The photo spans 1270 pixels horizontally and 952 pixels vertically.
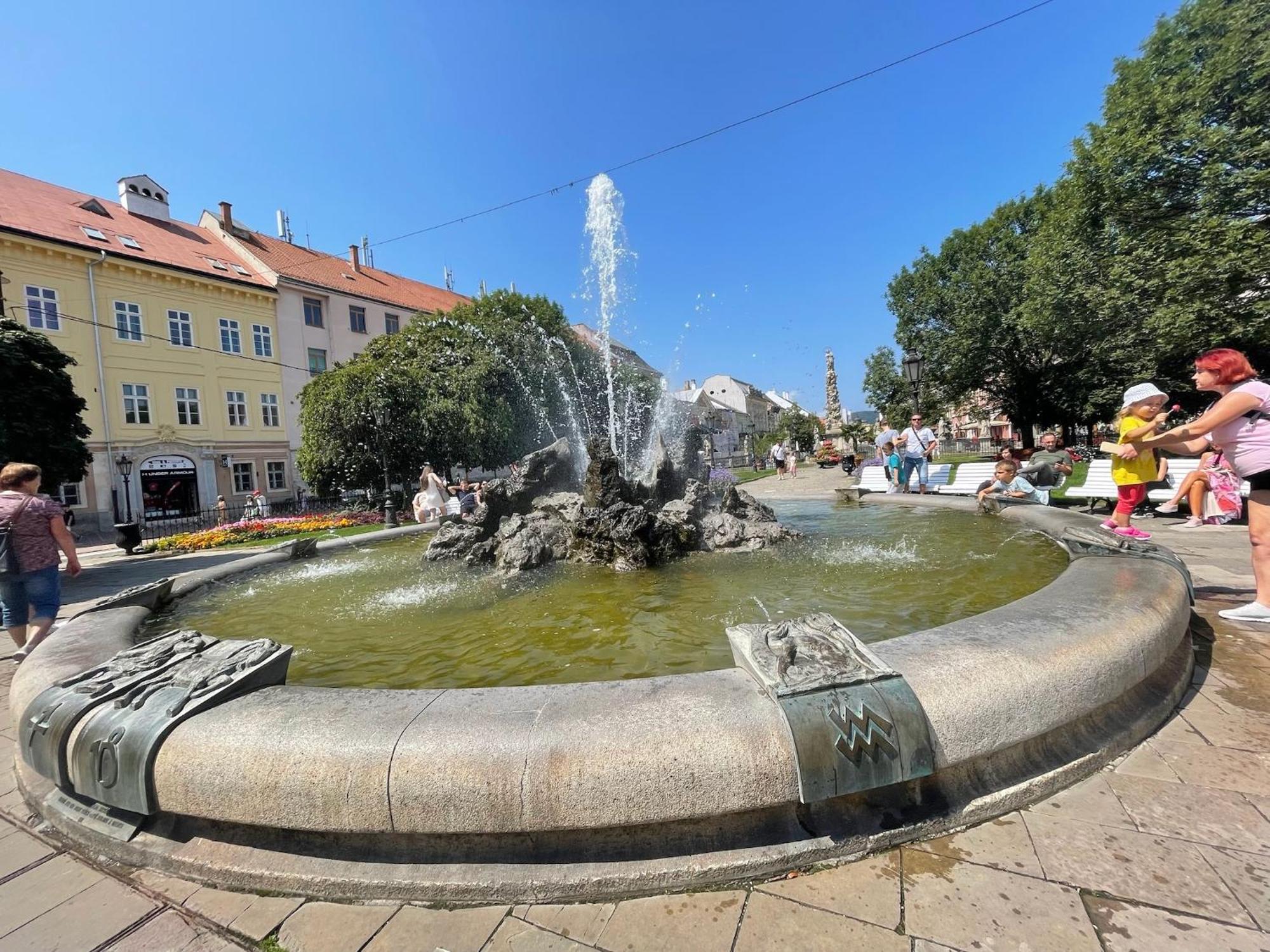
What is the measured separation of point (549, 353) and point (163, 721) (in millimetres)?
27743

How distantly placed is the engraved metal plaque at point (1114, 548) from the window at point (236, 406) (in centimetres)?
3590

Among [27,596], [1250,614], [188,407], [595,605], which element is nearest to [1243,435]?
[1250,614]

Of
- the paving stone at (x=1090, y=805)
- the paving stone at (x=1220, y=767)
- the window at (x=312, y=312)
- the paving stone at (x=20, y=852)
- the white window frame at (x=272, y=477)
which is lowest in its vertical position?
the paving stone at (x=1090, y=805)

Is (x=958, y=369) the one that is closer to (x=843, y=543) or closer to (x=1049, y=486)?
(x=1049, y=486)

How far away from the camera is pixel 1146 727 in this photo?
100 inches

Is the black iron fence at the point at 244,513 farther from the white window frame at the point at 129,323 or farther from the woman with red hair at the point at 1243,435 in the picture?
the woman with red hair at the point at 1243,435

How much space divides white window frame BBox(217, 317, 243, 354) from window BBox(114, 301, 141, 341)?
3.41m

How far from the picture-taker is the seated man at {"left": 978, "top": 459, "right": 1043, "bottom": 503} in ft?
28.7

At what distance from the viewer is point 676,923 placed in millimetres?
1722

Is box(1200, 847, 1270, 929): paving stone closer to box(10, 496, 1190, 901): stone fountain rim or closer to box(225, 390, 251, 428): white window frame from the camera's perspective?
box(10, 496, 1190, 901): stone fountain rim

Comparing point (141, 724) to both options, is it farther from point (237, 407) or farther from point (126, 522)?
point (237, 407)

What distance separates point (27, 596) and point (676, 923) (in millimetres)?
6495

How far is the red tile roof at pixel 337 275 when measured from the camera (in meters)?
32.9

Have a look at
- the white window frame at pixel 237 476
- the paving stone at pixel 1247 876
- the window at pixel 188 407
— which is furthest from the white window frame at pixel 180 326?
the paving stone at pixel 1247 876
